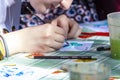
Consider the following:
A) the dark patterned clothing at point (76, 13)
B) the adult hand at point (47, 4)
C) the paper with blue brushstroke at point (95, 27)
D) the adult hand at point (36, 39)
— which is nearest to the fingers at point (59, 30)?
the adult hand at point (36, 39)

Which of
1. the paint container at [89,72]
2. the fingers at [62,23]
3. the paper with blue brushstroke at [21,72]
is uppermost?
the fingers at [62,23]

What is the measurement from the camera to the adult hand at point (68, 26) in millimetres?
1350

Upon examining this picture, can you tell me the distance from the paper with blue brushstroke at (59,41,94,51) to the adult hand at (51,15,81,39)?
2.6 inches

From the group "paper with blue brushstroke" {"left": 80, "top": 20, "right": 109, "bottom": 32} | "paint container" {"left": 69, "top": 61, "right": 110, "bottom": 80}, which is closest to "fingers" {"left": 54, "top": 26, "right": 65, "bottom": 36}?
"paper with blue brushstroke" {"left": 80, "top": 20, "right": 109, "bottom": 32}

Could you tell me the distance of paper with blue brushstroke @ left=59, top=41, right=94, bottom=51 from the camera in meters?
1.22

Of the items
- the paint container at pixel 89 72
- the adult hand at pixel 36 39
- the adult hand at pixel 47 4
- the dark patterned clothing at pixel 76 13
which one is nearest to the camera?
the paint container at pixel 89 72

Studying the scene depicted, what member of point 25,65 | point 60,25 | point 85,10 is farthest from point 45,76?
point 85,10

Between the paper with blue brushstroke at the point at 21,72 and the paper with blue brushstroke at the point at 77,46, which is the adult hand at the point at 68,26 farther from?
the paper with blue brushstroke at the point at 21,72

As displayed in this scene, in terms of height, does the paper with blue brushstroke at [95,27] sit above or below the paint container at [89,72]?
above

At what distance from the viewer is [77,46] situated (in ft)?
4.11

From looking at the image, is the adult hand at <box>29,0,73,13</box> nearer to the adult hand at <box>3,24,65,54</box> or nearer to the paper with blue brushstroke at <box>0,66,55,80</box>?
the adult hand at <box>3,24,65,54</box>

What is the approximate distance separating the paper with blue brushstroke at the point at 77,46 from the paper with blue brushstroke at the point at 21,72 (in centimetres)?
24

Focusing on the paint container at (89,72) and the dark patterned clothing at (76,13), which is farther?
the dark patterned clothing at (76,13)

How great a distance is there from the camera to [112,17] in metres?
1.11
